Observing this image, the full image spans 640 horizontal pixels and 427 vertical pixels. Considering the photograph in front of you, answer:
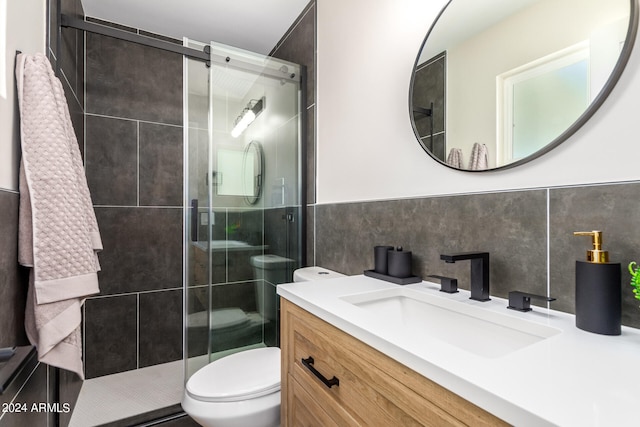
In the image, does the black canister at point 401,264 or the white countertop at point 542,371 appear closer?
the white countertop at point 542,371

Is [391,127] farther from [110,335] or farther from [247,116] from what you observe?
[110,335]

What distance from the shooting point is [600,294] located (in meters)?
0.63

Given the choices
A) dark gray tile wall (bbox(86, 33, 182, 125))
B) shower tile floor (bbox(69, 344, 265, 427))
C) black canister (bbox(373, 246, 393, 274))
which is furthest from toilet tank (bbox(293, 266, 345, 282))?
dark gray tile wall (bbox(86, 33, 182, 125))

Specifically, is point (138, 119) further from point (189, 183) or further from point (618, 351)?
point (618, 351)

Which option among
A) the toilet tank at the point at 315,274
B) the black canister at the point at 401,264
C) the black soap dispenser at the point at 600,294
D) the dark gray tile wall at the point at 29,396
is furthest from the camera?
the toilet tank at the point at 315,274

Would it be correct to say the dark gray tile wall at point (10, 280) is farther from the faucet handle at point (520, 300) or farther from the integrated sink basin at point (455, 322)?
the faucet handle at point (520, 300)

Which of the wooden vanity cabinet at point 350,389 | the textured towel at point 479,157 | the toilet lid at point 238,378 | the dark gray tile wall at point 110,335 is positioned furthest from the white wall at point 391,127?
the dark gray tile wall at point 110,335

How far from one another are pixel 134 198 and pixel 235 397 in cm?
169

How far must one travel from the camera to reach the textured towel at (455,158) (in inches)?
40.5

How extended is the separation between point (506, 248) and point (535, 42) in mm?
585

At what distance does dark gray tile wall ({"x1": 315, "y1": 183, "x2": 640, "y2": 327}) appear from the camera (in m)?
0.68

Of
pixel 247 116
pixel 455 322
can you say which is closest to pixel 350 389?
pixel 455 322

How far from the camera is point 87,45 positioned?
83.7 inches

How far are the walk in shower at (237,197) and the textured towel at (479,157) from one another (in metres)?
1.16
